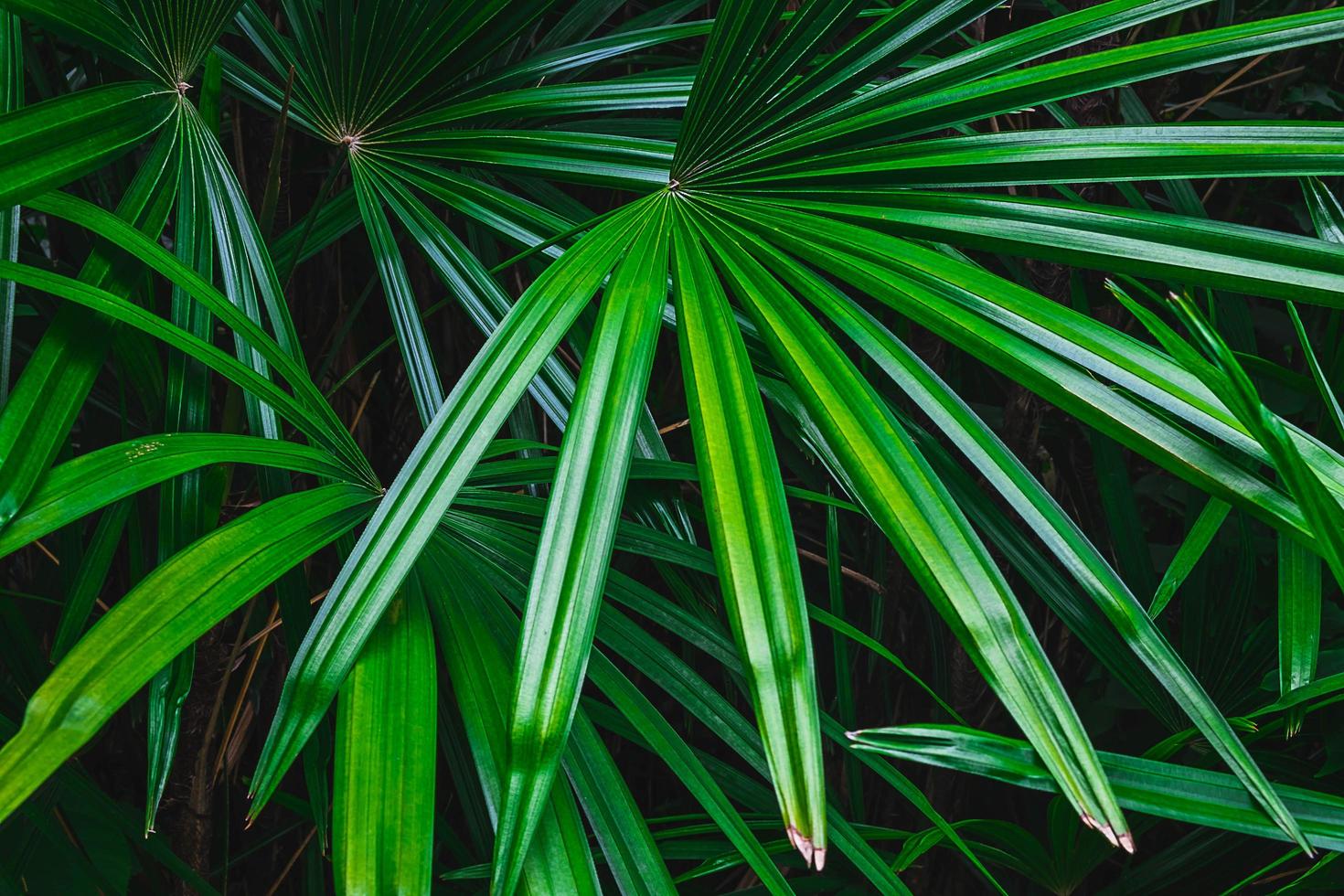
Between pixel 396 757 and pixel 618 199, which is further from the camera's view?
pixel 618 199

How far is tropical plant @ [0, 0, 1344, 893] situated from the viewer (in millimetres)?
409

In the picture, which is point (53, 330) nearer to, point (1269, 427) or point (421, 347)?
point (421, 347)

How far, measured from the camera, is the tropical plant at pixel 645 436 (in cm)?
41

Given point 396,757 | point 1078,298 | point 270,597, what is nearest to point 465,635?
point 396,757

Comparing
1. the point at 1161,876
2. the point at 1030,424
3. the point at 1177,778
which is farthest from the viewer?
the point at 1030,424

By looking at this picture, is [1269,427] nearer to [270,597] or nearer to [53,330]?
[53,330]

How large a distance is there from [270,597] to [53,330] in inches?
27.3

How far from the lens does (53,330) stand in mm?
520

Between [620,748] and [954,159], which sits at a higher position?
[954,159]

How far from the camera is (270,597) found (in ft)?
3.80

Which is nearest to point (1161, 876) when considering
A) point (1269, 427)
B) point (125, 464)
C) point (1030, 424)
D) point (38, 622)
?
point (1030, 424)

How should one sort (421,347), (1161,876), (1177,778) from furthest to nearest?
(1161,876) < (421,347) < (1177,778)

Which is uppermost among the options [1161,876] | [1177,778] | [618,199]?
[618,199]

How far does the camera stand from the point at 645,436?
2.66 ft
